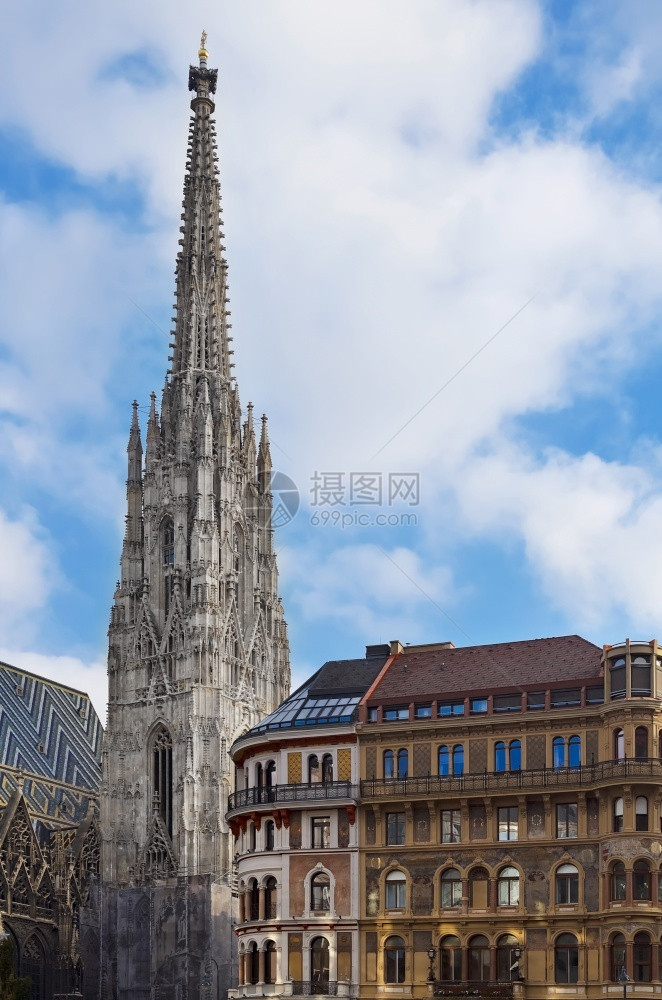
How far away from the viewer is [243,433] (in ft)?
516

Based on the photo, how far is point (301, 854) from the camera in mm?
71562

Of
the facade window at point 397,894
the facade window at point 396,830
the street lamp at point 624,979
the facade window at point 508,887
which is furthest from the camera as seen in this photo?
the facade window at point 396,830

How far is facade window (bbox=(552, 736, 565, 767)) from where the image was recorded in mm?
68688

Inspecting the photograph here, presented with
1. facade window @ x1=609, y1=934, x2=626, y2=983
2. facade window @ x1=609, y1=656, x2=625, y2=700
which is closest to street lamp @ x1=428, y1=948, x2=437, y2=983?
facade window @ x1=609, y1=934, x2=626, y2=983

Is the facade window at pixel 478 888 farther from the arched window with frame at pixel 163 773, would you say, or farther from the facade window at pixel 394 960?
the arched window with frame at pixel 163 773

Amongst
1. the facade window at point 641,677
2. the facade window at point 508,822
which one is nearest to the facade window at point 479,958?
the facade window at point 508,822

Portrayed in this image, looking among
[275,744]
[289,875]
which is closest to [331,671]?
[275,744]

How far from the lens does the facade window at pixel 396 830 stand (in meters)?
70.8

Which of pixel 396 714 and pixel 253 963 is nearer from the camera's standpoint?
pixel 253 963

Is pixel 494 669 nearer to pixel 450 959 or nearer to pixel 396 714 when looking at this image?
pixel 396 714

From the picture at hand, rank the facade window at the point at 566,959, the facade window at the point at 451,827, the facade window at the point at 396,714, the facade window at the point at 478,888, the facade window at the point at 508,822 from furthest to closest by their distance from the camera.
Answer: the facade window at the point at 396,714, the facade window at the point at 451,827, the facade window at the point at 508,822, the facade window at the point at 478,888, the facade window at the point at 566,959

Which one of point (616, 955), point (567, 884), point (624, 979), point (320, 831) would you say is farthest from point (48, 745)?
point (624, 979)

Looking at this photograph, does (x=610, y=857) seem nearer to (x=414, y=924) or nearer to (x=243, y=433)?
(x=414, y=924)

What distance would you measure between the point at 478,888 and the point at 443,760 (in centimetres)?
580
